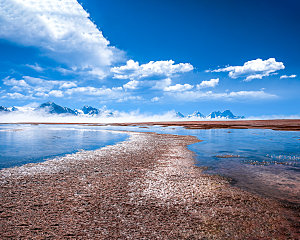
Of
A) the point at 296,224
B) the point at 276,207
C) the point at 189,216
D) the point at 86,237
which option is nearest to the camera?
the point at 86,237

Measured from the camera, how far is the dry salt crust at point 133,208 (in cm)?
691

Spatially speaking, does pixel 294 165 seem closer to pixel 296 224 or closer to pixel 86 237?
pixel 296 224

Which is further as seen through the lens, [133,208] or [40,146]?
[40,146]

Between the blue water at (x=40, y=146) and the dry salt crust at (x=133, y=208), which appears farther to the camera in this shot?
the blue water at (x=40, y=146)

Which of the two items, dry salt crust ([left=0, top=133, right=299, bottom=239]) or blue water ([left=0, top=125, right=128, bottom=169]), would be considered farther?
blue water ([left=0, top=125, right=128, bottom=169])

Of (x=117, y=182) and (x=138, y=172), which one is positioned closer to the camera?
(x=117, y=182)

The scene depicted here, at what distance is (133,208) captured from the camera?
343 inches

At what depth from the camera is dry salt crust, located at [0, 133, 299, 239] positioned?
691 cm

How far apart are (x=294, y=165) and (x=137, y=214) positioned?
1731 centimetres

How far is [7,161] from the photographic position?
61.1 ft

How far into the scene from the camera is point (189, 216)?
805 centimetres

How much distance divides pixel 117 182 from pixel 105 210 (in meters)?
3.85

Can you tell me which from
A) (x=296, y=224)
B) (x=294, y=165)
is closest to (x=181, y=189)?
(x=296, y=224)

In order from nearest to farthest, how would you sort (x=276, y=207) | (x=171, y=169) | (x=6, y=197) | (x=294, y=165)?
(x=276, y=207) → (x=6, y=197) → (x=171, y=169) → (x=294, y=165)
